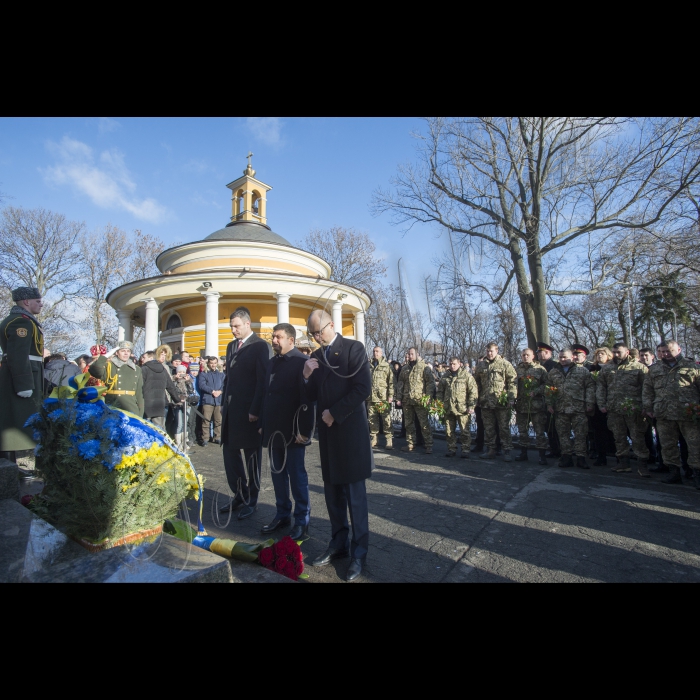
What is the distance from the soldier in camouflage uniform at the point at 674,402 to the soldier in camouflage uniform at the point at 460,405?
3164mm

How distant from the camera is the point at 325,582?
354 centimetres

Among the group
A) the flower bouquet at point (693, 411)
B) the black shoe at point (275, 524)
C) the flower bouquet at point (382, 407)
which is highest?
the flower bouquet at point (382, 407)

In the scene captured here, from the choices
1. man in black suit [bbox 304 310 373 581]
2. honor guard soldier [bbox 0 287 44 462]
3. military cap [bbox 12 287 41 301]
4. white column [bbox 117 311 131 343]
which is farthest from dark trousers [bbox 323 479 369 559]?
white column [bbox 117 311 131 343]

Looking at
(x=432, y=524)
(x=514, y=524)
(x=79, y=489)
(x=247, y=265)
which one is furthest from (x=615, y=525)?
(x=247, y=265)

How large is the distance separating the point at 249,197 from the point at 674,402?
103ft

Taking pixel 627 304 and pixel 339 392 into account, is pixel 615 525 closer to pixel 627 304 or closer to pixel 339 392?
pixel 339 392

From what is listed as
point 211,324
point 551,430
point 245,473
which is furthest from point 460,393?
point 211,324

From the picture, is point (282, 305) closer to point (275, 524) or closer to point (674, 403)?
point (674, 403)

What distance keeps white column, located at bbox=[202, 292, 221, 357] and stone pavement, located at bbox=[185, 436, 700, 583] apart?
14897 millimetres

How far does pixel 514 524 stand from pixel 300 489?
240 centimetres

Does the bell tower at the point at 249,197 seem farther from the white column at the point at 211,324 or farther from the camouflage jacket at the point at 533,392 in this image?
the camouflage jacket at the point at 533,392

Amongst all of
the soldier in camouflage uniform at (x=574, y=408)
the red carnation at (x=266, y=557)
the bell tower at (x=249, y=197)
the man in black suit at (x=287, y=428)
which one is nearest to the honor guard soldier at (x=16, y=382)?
the man in black suit at (x=287, y=428)

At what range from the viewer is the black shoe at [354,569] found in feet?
11.7

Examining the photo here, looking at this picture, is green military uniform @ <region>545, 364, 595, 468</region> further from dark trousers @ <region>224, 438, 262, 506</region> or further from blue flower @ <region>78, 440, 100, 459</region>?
blue flower @ <region>78, 440, 100, 459</region>
